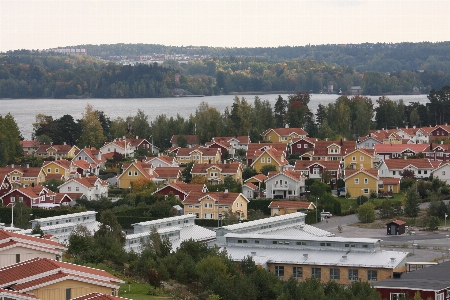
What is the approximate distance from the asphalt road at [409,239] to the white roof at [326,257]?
260 cm

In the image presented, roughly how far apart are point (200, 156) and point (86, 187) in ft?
31.9

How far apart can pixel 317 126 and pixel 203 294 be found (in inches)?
1723

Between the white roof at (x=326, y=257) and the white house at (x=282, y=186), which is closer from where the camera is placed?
the white roof at (x=326, y=257)

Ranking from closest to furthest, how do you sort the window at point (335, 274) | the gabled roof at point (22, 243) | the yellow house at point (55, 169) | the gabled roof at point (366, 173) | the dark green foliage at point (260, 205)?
1. the gabled roof at point (22, 243)
2. the window at point (335, 274)
3. the dark green foliage at point (260, 205)
4. the gabled roof at point (366, 173)
5. the yellow house at point (55, 169)

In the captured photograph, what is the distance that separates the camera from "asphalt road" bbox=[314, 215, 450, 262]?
28.0 metres

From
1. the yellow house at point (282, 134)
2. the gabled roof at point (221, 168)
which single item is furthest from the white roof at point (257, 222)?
the yellow house at point (282, 134)

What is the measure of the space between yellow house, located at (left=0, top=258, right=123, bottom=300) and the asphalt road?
39.4ft

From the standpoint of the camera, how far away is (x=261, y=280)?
1969 cm

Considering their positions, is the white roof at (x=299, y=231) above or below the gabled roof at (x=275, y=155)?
above

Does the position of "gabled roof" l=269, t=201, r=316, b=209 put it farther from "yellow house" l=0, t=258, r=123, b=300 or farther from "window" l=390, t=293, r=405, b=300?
"yellow house" l=0, t=258, r=123, b=300

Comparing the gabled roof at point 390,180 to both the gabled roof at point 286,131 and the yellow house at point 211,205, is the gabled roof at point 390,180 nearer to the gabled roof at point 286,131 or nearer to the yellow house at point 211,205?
the yellow house at point 211,205

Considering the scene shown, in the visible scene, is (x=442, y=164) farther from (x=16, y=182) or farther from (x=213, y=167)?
(x=16, y=182)

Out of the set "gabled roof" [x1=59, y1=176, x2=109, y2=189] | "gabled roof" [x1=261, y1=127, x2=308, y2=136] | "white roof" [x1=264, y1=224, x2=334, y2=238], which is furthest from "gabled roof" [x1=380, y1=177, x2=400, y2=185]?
"gabled roof" [x1=261, y1=127, x2=308, y2=136]

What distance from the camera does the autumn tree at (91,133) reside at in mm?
57031
